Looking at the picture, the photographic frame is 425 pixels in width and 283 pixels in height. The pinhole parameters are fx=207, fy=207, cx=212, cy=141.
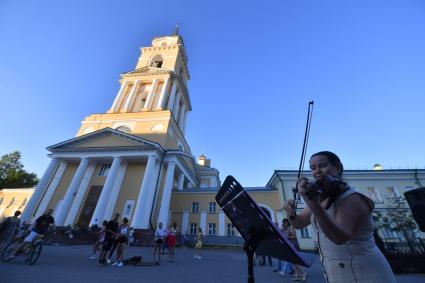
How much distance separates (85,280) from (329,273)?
6.29 meters

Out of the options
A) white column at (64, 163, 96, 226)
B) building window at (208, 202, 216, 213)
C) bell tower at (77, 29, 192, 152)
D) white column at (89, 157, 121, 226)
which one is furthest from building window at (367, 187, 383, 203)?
white column at (64, 163, 96, 226)

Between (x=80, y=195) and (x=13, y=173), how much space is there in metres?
37.4

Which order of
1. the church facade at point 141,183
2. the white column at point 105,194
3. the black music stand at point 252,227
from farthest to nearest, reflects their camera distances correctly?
the church facade at point 141,183 < the white column at point 105,194 < the black music stand at point 252,227

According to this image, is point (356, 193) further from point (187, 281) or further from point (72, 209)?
point (72, 209)

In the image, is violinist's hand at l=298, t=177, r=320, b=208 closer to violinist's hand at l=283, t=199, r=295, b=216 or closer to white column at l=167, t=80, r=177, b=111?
violinist's hand at l=283, t=199, r=295, b=216

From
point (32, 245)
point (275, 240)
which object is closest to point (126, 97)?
point (32, 245)

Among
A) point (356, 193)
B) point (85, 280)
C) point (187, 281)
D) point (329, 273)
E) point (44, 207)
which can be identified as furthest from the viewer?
point (44, 207)

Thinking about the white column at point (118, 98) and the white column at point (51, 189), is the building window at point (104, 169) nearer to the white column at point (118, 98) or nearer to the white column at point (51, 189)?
the white column at point (51, 189)

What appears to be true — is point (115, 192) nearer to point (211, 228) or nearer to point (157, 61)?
point (211, 228)

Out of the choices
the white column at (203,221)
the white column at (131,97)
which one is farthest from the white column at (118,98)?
the white column at (203,221)

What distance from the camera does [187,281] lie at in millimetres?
6031

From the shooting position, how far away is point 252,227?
1.99m

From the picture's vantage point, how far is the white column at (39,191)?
2293 centimetres

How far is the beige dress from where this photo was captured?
4.81 feet
